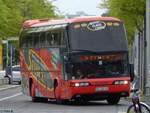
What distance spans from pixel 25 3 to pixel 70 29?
3814 centimetres

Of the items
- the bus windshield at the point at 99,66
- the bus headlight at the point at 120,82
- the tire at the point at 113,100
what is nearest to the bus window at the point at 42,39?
the bus windshield at the point at 99,66

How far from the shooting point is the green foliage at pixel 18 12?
49.0 m

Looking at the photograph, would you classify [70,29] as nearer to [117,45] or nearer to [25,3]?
[117,45]

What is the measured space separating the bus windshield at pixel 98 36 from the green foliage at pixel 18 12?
17.9m

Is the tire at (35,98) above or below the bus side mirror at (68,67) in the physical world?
below

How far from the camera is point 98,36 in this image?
27.6 metres

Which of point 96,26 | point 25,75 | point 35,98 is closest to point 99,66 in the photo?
point 96,26

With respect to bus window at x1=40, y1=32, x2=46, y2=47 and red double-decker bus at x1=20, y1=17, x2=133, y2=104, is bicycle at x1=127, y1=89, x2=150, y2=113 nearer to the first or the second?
red double-decker bus at x1=20, y1=17, x2=133, y2=104

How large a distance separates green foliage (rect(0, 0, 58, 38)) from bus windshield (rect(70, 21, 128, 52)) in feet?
58.7

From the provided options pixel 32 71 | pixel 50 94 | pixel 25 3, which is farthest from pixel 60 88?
pixel 25 3

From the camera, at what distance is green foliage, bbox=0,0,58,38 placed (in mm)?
49019

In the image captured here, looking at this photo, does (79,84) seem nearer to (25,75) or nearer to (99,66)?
(99,66)

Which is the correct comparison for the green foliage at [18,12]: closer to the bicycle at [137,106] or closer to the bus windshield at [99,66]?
the bus windshield at [99,66]

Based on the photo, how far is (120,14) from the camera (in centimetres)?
3525
